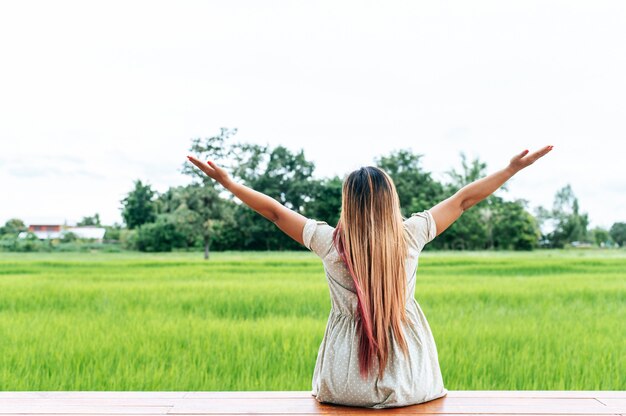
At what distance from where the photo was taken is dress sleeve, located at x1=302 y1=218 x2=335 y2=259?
1.92 meters

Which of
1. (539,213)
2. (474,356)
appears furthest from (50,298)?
(539,213)

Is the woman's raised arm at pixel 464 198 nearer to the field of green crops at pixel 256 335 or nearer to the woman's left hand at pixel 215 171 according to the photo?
the woman's left hand at pixel 215 171

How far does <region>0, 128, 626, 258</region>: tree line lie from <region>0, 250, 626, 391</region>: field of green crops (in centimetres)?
826

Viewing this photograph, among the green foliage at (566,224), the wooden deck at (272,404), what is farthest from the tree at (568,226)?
the wooden deck at (272,404)

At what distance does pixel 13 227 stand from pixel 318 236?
44.6ft

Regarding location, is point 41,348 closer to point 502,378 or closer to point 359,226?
point 502,378

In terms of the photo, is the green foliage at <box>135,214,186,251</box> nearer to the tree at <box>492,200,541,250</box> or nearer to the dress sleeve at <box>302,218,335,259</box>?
the tree at <box>492,200,541,250</box>

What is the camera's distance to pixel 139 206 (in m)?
17.6

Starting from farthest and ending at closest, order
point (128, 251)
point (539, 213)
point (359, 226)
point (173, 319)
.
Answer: point (539, 213) < point (128, 251) < point (173, 319) < point (359, 226)

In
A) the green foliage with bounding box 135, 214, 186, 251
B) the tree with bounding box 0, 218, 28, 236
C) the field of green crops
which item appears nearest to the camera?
the field of green crops

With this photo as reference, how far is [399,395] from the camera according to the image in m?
1.92

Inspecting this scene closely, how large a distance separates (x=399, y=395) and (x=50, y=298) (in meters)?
6.69

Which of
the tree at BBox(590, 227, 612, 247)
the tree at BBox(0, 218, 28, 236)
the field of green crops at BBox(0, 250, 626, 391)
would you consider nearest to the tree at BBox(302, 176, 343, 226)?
the tree at BBox(590, 227, 612, 247)

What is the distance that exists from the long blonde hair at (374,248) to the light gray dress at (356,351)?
0.20ft
